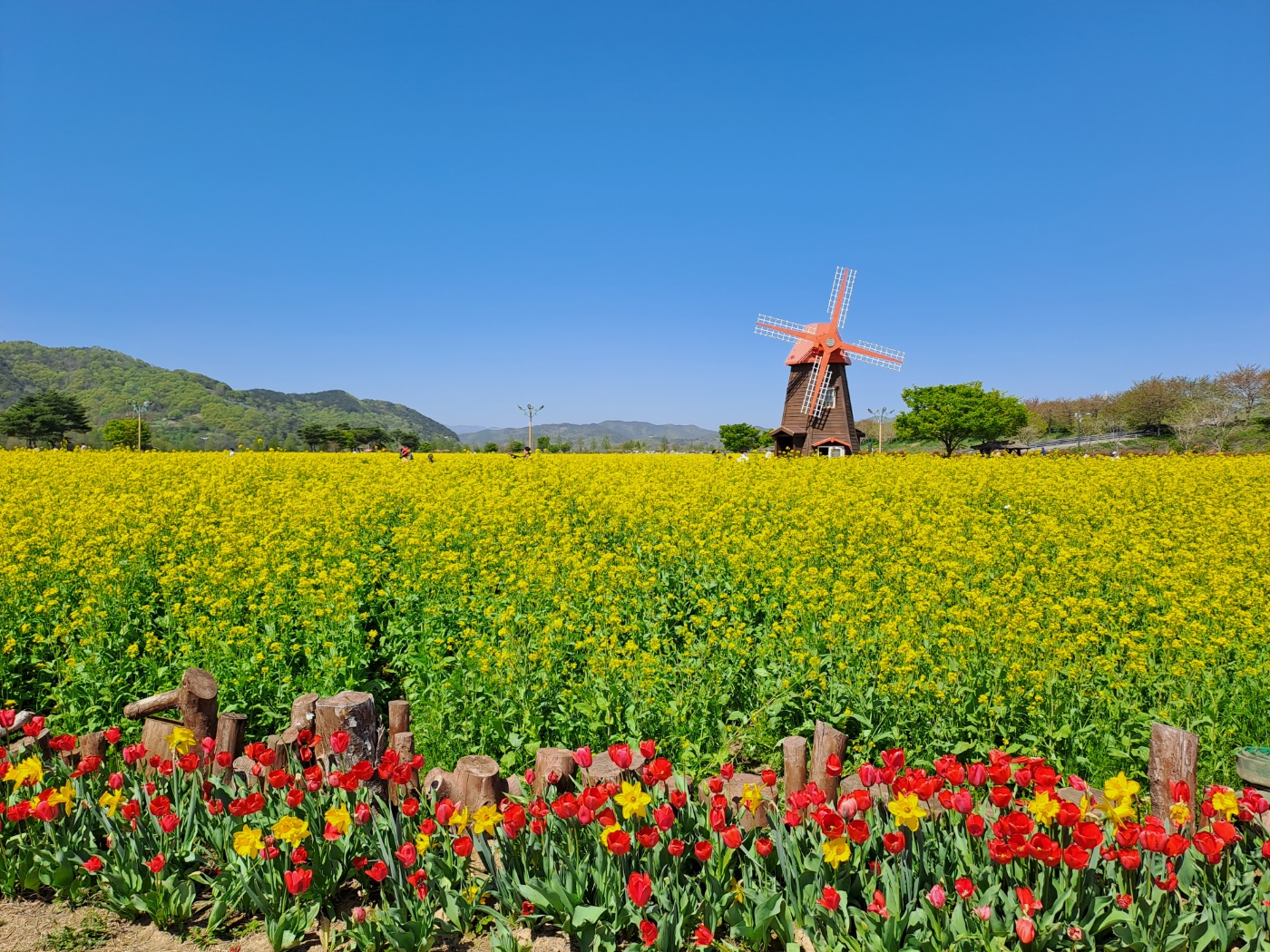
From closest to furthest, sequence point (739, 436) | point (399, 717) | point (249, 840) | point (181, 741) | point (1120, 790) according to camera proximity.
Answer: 1. point (1120, 790)
2. point (249, 840)
3. point (181, 741)
4. point (399, 717)
5. point (739, 436)

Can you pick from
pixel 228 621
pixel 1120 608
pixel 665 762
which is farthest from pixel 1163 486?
pixel 228 621

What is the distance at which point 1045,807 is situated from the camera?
237 cm

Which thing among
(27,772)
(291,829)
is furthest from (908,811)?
(27,772)

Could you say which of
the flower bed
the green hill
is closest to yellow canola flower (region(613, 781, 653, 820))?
the flower bed

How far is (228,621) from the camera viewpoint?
217 inches

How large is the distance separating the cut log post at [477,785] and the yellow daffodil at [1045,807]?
214 cm

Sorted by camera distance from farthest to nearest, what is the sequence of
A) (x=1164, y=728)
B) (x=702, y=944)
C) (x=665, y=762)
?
(x=1164, y=728) → (x=665, y=762) → (x=702, y=944)

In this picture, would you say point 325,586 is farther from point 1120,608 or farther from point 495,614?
point 1120,608

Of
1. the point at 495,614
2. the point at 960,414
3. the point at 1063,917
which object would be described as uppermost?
the point at 960,414

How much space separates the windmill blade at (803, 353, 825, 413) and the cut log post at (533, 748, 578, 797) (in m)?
39.6

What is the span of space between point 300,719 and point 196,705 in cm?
64

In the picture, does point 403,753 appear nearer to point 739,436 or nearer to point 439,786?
point 439,786

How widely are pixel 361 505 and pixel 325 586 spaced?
423 centimetres

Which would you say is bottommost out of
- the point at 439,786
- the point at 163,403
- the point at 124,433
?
the point at 439,786
